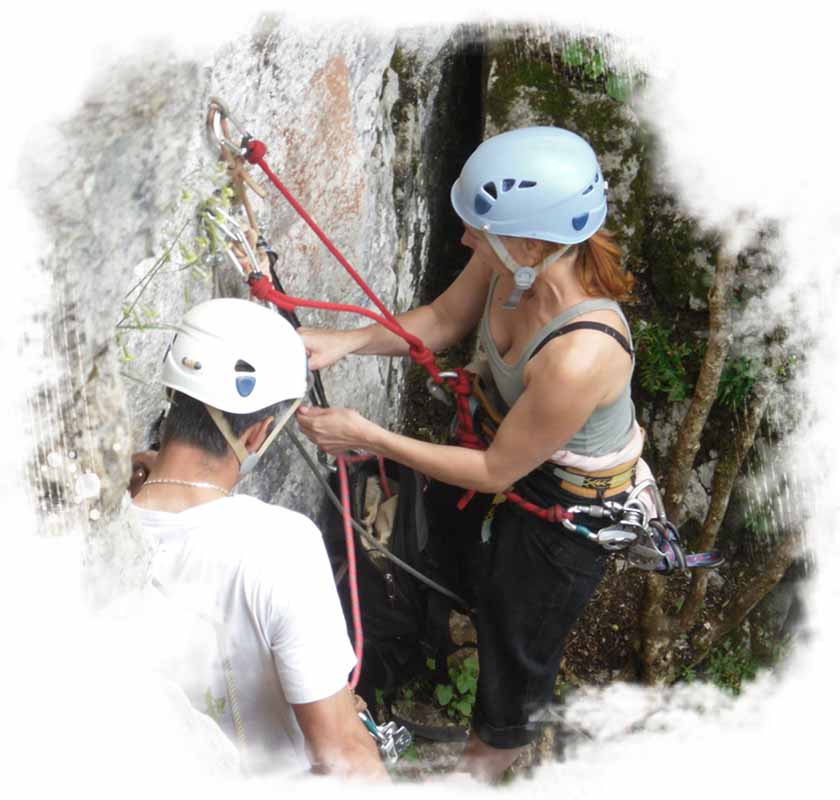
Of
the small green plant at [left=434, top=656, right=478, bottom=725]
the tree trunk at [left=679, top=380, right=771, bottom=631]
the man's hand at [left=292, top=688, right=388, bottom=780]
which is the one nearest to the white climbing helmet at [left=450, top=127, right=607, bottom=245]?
the man's hand at [left=292, top=688, right=388, bottom=780]

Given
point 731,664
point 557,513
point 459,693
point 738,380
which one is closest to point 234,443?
point 557,513

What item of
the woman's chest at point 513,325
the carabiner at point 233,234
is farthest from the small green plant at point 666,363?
the carabiner at point 233,234

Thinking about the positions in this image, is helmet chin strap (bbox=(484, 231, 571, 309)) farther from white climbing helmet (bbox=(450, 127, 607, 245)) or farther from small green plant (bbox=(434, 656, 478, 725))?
small green plant (bbox=(434, 656, 478, 725))

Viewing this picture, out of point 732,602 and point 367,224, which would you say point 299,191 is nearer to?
point 367,224

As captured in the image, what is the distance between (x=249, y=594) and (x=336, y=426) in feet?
2.86

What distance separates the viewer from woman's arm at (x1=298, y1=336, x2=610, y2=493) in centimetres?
252

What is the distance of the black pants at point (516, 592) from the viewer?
10.3 ft

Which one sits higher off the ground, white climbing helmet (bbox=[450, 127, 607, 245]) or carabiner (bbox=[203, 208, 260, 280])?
white climbing helmet (bbox=[450, 127, 607, 245])

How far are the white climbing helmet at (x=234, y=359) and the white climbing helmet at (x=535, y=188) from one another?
734 millimetres

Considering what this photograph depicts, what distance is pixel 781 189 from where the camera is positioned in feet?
14.0

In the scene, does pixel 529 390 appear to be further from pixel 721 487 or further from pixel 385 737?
pixel 721 487

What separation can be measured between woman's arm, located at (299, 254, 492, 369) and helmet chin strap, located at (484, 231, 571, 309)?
1.25ft

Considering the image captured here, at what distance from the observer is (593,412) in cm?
278

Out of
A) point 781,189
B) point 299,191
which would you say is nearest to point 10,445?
point 299,191
